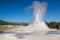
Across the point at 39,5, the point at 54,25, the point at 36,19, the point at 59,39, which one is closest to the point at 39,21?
the point at 36,19

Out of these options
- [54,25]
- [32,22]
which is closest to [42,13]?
[32,22]

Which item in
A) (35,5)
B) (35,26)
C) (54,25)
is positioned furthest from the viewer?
(54,25)

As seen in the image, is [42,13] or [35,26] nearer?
[35,26]

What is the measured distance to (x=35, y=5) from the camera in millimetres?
52344

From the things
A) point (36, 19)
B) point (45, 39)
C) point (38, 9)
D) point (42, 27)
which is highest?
point (38, 9)

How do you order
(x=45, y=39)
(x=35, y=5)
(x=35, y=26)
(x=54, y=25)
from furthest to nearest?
(x=54, y=25) < (x=35, y=5) < (x=35, y=26) < (x=45, y=39)

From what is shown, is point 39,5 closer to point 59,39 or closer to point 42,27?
point 42,27

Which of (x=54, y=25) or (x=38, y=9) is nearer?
(x=38, y=9)

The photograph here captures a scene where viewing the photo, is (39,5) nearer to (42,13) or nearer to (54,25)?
(42,13)

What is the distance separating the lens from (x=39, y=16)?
2138 inches

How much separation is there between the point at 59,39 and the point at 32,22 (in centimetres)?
3033

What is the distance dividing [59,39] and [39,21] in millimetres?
30422

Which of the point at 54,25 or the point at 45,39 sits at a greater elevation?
the point at 54,25

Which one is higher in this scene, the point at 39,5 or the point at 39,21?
the point at 39,5
